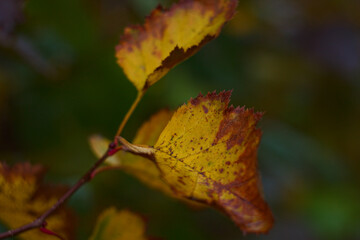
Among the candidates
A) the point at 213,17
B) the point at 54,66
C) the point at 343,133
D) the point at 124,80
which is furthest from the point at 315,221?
the point at 213,17

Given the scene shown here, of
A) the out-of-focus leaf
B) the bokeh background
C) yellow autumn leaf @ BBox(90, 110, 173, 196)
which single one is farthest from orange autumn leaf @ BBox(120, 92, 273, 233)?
the out-of-focus leaf

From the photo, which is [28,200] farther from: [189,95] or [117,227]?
[189,95]

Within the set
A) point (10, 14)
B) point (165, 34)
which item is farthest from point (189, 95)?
point (165, 34)

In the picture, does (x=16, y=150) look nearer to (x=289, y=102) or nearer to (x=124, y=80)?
(x=124, y=80)

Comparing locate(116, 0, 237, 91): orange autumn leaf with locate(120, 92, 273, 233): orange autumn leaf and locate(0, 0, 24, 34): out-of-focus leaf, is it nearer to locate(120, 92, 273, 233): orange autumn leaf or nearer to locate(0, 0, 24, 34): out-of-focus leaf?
locate(120, 92, 273, 233): orange autumn leaf

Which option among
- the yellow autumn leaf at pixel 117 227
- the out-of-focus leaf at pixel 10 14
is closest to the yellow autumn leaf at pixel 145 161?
the yellow autumn leaf at pixel 117 227

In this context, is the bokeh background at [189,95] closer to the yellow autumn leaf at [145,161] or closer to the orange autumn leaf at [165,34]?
the yellow autumn leaf at [145,161]
